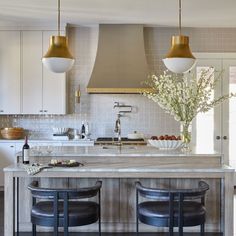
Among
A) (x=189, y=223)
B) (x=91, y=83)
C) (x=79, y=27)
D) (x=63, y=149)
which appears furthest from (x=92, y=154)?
Result: (x=79, y=27)

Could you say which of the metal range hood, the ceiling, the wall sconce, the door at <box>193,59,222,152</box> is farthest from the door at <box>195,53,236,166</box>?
the wall sconce

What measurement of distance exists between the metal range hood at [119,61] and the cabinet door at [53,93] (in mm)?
525

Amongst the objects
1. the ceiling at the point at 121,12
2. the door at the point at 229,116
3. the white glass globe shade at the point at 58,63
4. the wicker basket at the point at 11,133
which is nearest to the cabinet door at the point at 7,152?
the wicker basket at the point at 11,133

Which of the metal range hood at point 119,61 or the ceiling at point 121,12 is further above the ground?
the ceiling at point 121,12

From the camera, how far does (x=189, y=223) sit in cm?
357

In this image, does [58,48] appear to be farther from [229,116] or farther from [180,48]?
[229,116]

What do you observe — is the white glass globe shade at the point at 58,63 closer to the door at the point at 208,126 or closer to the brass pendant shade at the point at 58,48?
the brass pendant shade at the point at 58,48

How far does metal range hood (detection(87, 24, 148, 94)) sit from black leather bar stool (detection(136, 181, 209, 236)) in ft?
11.1

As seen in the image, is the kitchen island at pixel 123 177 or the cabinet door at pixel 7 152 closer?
the kitchen island at pixel 123 177

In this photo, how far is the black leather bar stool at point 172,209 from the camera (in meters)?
3.47

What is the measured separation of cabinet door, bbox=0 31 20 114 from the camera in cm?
714

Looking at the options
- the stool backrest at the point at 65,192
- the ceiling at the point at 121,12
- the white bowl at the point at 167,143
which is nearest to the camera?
the stool backrest at the point at 65,192

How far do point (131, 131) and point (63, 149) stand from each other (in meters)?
2.86

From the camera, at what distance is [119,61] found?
7.12m
